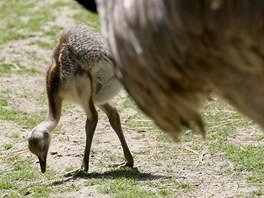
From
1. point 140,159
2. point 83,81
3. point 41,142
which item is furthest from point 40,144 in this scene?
point 140,159

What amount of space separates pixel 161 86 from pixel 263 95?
264 millimetres

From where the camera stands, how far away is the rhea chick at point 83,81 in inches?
263

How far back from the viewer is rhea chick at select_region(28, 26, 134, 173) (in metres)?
6.68

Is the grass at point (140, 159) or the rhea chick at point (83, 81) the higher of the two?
the rhea chick at point (83, 81)

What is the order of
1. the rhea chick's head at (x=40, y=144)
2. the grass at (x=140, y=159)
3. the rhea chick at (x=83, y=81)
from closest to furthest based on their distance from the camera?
the grass at (x=140, y=159) → the rhea chick's head at (x=40, y=144) → the rhea chick at (x=83, y=81)

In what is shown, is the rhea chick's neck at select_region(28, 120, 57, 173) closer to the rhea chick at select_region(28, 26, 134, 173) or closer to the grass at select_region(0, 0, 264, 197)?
the rhea chick at select_region(28, 26, 134, 173)

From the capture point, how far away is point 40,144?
6.69m

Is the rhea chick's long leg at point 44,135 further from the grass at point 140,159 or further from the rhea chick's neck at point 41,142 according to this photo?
the grass at point 140,159

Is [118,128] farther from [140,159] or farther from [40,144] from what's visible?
[40,144]

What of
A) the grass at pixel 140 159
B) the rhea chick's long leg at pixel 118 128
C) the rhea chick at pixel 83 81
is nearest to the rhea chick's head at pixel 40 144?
the rhea chick at pixel 83 81

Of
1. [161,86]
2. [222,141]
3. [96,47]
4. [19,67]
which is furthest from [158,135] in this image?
[161,86]

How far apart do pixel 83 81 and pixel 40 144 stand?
620 millimetres

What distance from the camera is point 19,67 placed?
1005 cm

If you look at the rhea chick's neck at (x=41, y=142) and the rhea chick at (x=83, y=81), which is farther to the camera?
the rhea chick at (x=83, y=81)
